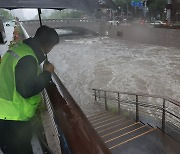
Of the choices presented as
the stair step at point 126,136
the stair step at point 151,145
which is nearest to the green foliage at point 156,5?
the stair step at point 126,136

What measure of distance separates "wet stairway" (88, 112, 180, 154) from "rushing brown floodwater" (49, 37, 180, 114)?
14.5 ft

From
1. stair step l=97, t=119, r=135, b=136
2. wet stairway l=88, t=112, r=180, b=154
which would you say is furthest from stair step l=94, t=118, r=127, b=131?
stair step l=97, t=119, r=135, b=136

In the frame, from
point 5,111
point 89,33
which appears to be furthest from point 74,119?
point 89,33

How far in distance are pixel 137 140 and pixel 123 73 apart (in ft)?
46.1

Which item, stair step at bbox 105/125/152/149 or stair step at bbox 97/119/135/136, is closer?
stair step at bbox 105/125/152/149

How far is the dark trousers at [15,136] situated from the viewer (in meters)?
1.99

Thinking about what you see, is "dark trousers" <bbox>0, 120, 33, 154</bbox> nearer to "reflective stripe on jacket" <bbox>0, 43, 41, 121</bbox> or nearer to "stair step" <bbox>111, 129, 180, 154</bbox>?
"reflective stripe on jacket" <bbox>0, 43, 41, 121</bbox>

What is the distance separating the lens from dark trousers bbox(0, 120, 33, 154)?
78.3 inches

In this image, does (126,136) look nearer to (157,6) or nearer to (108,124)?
(108,124)

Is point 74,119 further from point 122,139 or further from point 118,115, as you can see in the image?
point 118,115

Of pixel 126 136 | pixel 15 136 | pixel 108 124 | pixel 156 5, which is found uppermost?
pixel 156 5

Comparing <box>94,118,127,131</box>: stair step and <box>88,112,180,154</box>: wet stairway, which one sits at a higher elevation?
<box>88,112,180,154</box>: wet stairway

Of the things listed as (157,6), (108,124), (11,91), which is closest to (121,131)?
(108,124)

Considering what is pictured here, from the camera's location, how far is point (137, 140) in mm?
5668
